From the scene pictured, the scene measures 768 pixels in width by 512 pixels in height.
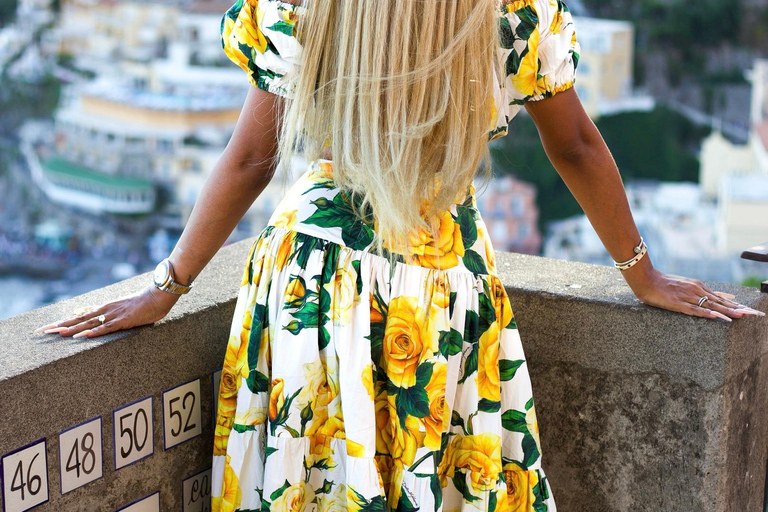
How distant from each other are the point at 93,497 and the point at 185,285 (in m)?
0.31

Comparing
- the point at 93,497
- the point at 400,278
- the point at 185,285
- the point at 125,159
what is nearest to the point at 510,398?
the point at 400,278

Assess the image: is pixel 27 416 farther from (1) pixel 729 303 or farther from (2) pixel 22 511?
(1) pixel 729 303

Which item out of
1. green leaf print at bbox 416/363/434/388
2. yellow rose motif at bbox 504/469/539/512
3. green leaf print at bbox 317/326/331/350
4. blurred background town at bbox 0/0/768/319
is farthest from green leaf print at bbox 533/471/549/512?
blurred background town at bbox 0/0/768/319

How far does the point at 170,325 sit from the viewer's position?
1208 millimetres

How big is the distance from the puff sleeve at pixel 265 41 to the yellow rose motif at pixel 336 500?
1.68ft

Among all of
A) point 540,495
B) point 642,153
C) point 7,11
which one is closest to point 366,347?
point 540,495

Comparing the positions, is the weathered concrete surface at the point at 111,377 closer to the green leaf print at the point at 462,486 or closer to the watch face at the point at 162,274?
the watch face at the point at 162,274

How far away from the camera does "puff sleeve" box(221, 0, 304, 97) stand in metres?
0.96

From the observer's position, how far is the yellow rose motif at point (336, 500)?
Answer: 1.10m

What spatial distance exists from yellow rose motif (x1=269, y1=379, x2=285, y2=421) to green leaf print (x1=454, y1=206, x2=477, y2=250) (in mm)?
296

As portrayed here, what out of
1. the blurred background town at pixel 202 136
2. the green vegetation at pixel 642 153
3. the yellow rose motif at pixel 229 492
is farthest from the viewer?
the green vegetation at pixel 642 153

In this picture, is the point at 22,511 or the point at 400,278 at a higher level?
the point at 400,278

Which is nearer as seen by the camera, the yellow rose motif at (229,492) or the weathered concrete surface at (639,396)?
the yellow rose motif at (229,492)

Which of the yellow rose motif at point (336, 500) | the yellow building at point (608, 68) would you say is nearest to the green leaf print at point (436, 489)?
the yellow rose motif at point (336, 500)
